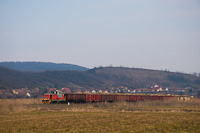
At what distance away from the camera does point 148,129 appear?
2917cm

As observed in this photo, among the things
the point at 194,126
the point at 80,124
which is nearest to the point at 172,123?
the point at 194,126

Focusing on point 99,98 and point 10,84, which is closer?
point 99,98

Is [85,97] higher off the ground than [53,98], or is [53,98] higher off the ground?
[85,97]

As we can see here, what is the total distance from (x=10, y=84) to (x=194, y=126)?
6935 inches

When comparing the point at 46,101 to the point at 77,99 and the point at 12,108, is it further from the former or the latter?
the point at 12,108

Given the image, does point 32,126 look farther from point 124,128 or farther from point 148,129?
point 148,129

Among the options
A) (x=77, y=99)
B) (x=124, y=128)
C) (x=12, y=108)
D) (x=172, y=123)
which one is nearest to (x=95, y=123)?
(x=124, y=128)

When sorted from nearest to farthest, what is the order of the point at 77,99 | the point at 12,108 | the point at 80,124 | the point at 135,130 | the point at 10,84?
the point at 135,130
the point at 80,124
the point at 12,108
the point at 77,99
the point at 10,84

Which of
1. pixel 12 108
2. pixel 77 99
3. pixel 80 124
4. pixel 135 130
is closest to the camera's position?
pixel 135 130

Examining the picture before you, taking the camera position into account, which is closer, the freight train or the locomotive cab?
the locomotive cab

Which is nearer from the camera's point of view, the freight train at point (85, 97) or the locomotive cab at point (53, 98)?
the locomotive cab at point (53, 98)

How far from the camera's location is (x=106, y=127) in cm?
3014

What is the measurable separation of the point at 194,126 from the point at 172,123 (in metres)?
2.38

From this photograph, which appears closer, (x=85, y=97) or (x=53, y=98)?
(x=53, y=98)
